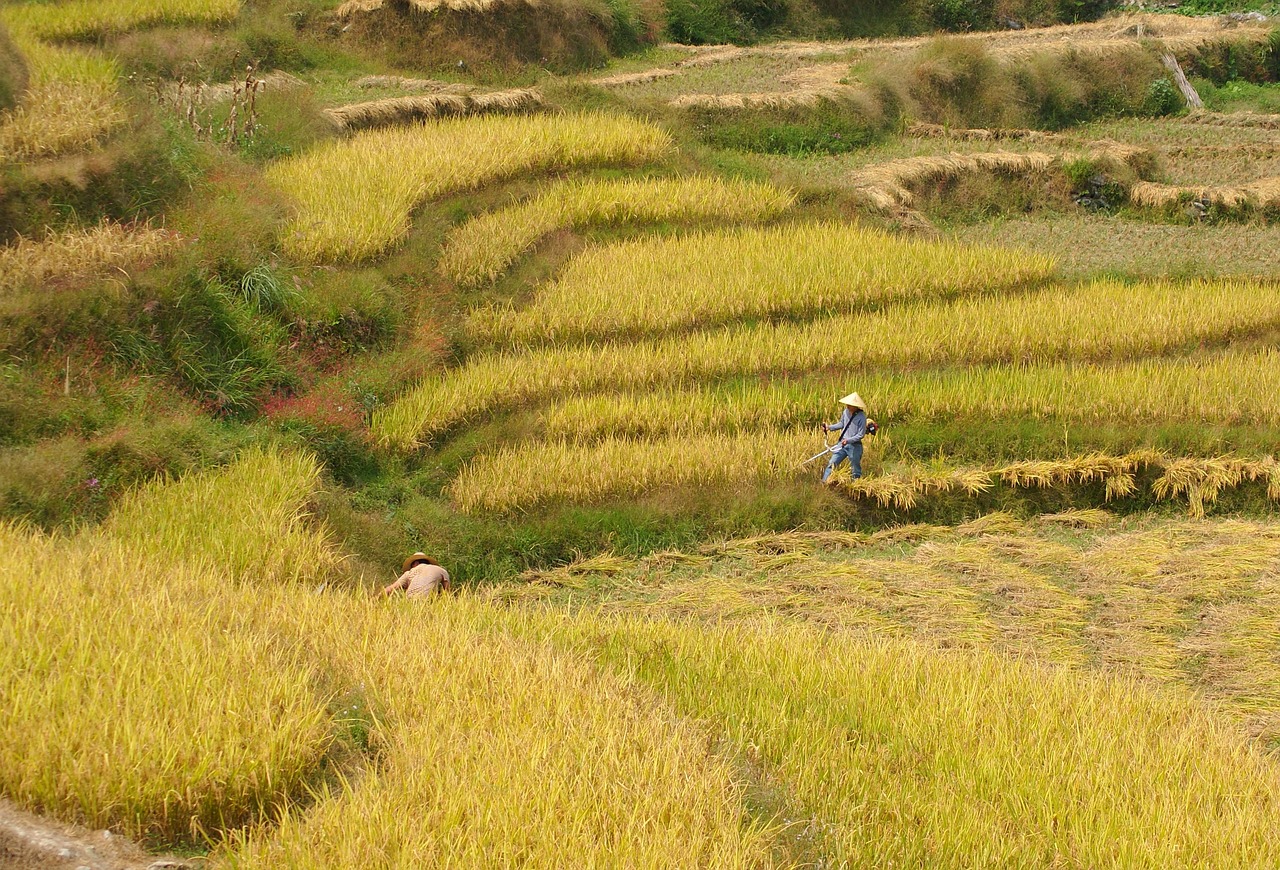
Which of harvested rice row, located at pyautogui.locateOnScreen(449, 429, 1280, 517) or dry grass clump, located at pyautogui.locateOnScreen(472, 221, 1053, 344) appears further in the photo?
dry grass clump, located at pyautogui.locateOnScreen(472, 221, 1053, 344)

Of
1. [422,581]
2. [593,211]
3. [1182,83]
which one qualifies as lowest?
[422,581]

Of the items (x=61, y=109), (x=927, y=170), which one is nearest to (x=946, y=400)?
(x=927, y=170)

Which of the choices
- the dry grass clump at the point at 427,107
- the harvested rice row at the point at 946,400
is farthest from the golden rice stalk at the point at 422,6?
the harvested rice row at the point at 946,400

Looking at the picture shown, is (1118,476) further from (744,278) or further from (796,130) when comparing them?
(796,130)

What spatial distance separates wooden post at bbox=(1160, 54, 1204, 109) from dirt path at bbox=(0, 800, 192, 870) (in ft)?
61.9

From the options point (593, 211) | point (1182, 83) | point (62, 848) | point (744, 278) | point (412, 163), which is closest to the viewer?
point (62, 848)

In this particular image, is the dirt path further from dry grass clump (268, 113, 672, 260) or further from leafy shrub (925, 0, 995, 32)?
leafy shrub (925, 0, 995, 32)

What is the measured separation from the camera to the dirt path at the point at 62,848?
124 inches

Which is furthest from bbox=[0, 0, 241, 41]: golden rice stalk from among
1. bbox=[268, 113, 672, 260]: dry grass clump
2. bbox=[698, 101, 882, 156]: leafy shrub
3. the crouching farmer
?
the crouching farmer

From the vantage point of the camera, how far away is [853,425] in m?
7.77

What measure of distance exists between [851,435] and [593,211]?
14.9 feet

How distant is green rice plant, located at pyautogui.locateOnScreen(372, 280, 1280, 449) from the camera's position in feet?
28.7

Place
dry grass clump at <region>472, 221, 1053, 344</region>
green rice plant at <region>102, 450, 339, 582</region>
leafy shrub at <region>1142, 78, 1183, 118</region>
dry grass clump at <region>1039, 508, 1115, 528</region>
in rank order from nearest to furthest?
green rice plant at <region>102, 450, 339, 582</region>, dry grass clump at <region>1039, 508, 1115, 528</region>, dry grass clump at <region>472, 221, 1053, 344</region>, leafy shrub at <region>1142, 78, 1183, 118</region>

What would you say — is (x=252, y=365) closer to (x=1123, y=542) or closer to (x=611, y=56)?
(x=1123, y=542)
